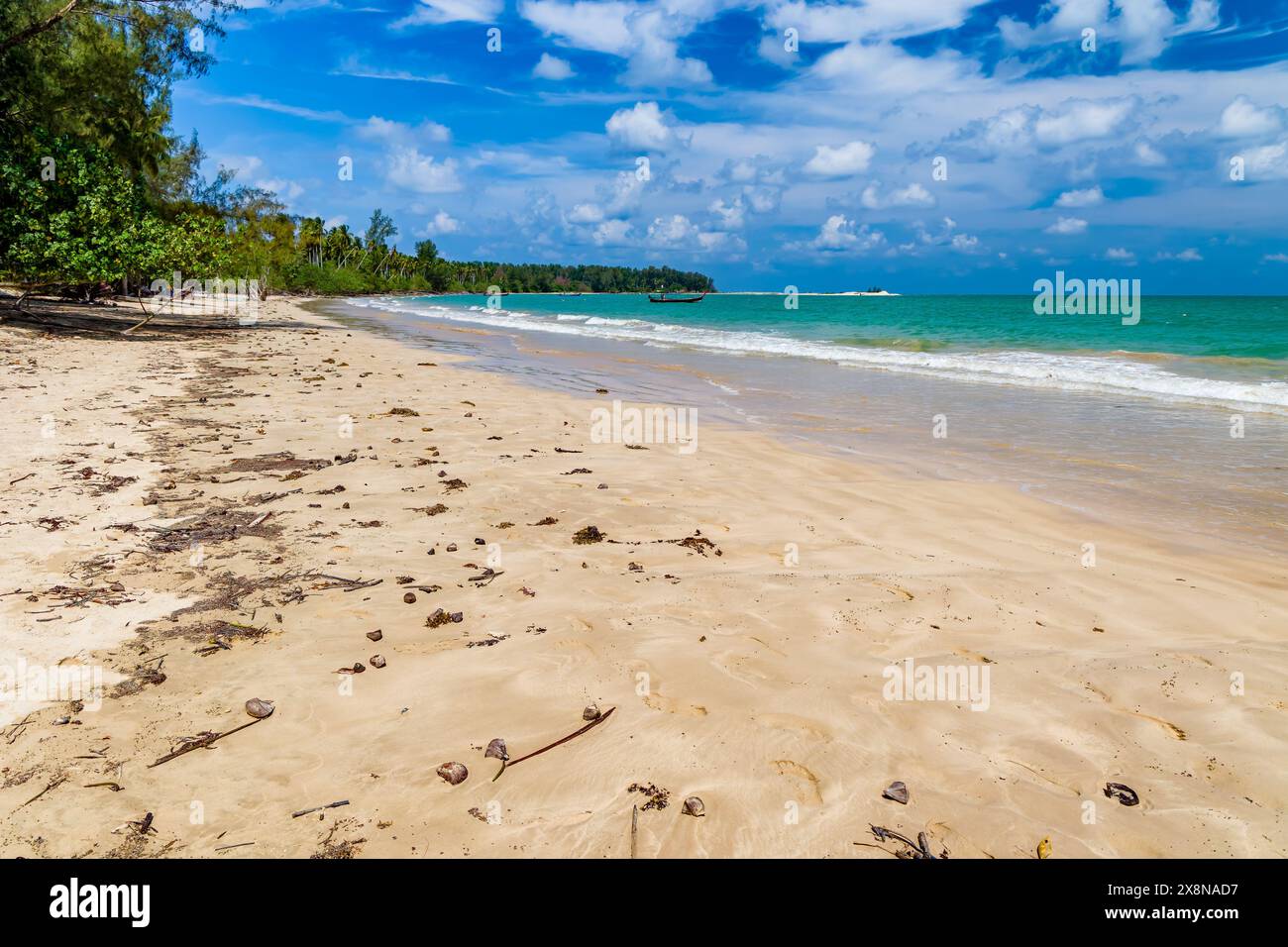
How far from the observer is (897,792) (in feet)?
9.77

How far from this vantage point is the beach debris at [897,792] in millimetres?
2947

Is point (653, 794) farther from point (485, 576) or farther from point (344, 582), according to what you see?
point (344, 582)

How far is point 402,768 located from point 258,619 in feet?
5.89

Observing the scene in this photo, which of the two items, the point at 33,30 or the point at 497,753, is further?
the point at 33,30

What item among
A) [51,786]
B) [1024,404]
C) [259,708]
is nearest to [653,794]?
[259,708]

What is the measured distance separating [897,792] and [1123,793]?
97cm

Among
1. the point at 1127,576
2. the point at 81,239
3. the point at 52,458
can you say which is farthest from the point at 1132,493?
the point at 81,239

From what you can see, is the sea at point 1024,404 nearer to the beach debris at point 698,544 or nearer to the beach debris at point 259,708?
the beach debris at point 698,544

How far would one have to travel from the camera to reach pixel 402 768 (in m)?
3.04

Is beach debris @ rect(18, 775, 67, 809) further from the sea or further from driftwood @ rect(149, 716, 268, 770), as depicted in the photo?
the sea

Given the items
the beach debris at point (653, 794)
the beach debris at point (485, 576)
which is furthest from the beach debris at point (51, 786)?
the beach debris at point (485, 576)
